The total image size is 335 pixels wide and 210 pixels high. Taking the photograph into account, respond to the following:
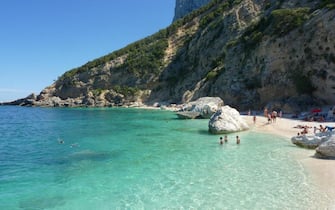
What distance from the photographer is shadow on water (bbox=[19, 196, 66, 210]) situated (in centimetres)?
1231

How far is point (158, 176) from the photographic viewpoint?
16.4 meters

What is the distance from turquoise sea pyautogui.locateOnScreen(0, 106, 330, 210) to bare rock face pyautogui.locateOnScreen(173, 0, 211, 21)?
15439 centimetres

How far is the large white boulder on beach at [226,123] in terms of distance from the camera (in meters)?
30.6

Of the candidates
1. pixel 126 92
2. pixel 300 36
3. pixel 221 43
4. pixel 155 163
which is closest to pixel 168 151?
pixel 155 163

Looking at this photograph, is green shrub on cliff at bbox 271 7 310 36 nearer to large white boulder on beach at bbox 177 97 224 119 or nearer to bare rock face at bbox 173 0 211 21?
large white boulder on beach at bbox 177 97 224 119

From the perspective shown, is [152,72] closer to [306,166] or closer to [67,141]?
[67,141]

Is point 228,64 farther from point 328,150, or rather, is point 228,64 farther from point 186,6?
point 186,6

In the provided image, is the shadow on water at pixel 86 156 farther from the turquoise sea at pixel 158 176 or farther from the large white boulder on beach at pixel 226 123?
the large white boulder on beach at pixel 226 123

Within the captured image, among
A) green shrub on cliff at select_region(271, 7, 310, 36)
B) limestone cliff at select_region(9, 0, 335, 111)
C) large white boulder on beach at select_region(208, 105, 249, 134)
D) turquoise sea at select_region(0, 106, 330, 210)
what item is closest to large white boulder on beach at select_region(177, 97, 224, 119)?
limestone cliff at select_region(9, 0, 335, 111)

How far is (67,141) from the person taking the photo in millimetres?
29000

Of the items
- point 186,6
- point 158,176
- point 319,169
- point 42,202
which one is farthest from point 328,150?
point 186,6

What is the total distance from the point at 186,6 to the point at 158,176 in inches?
6892

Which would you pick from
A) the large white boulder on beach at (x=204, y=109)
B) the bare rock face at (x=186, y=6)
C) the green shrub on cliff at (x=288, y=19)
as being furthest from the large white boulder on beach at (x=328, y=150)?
the bare rock face at (x=186, y=6)

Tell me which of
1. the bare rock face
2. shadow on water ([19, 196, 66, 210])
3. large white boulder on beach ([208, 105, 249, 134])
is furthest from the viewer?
the bare rock face
